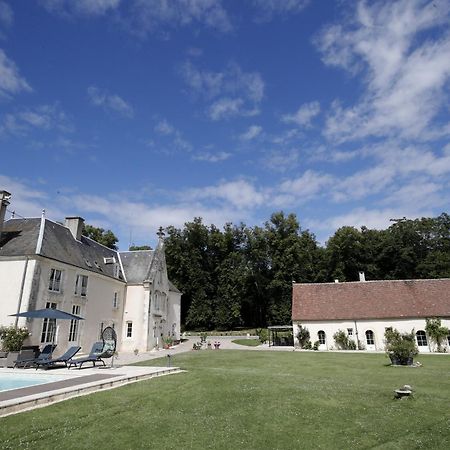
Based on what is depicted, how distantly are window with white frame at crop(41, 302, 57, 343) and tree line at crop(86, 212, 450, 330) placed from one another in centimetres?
3102

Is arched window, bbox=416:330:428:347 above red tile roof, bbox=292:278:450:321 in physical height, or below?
below

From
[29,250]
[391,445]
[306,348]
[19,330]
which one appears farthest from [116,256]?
[391,445]

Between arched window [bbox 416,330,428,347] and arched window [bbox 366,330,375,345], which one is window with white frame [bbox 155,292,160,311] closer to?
arched window [bbox 366,330,375,345]

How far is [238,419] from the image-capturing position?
7.71 meters

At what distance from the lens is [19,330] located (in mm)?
18984

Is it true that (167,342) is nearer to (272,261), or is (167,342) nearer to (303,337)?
(303,337)

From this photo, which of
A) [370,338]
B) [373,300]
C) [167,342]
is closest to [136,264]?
[167,342]

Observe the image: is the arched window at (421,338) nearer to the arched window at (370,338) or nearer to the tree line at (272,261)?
the arched window at (370,338)

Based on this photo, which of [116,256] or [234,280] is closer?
[116,256]

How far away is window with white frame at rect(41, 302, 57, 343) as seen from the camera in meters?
21.1

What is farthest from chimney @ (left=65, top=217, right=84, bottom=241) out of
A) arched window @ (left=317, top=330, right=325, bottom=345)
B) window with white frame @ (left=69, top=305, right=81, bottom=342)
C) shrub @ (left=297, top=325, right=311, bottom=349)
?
arched window @ (left=317, top=330, right=325, bottom=345)

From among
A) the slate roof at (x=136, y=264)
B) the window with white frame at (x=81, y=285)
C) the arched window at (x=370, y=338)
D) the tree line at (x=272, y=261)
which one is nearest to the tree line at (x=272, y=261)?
the tree line at (x=272, y=261)

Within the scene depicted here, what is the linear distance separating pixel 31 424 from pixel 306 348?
29.2 m

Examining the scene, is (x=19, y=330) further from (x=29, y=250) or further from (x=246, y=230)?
(x=246, y=230)
